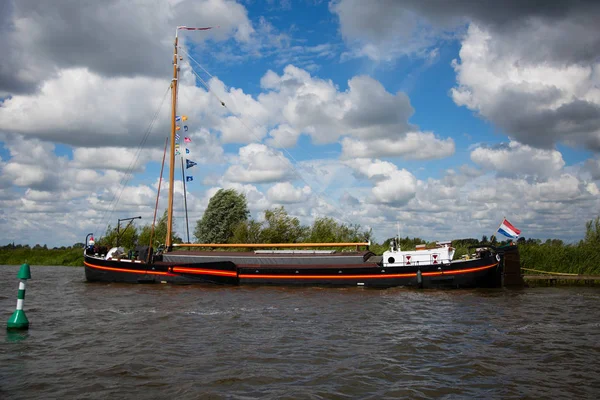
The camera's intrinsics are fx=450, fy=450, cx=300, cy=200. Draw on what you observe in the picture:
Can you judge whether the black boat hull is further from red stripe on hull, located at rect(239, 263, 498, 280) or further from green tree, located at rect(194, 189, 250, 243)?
green tree, located at rect(194, 189, 250, 243)

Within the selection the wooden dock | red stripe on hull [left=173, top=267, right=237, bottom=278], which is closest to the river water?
red stripe on hull [left=173, top=267, right=237, bottom=278]

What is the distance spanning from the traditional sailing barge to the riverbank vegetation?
313 cm

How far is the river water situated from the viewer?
7891mm

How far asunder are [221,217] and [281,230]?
32.1 ft

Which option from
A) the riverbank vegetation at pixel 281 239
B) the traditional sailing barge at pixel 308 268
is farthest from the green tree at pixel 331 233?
the traditional sailing barge at pixel 308 268

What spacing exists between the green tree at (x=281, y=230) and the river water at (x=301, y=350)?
104 feet

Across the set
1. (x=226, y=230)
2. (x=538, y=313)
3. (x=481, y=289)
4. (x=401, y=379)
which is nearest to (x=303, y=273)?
(x=481, y=289)

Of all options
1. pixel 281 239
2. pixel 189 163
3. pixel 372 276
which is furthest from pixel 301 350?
pixel 281 239

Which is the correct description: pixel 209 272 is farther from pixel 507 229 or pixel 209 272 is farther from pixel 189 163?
pixel 507 229

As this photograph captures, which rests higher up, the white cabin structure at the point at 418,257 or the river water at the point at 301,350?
the white cabin structure at the point at 418,257

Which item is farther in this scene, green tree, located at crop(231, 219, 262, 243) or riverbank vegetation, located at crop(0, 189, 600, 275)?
green tree, located at crop(231, 219, 262, 243)

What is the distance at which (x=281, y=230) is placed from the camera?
2068 inches

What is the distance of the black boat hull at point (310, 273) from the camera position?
25812 mm

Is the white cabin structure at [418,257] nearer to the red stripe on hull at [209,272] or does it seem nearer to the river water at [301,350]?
the river water at [301,350]
